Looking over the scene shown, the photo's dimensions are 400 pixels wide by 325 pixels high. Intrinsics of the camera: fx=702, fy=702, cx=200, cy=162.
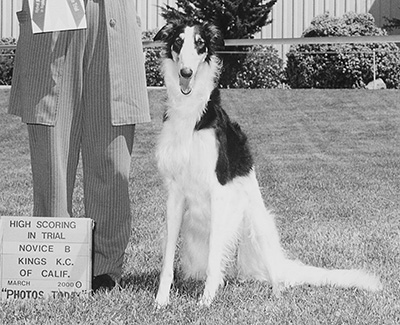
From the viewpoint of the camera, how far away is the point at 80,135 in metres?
3.65

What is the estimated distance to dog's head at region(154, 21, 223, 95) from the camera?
336cm

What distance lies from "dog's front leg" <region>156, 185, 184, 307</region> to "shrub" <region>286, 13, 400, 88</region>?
1244 cm

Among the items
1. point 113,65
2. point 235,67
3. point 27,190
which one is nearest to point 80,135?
point 113,65

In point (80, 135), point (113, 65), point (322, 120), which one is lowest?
point (322, 120)

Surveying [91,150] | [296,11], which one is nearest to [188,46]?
[91,150]

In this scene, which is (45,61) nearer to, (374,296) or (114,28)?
(114,28)

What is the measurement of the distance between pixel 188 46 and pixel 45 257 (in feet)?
4.06

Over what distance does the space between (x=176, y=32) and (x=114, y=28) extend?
12.2 inches

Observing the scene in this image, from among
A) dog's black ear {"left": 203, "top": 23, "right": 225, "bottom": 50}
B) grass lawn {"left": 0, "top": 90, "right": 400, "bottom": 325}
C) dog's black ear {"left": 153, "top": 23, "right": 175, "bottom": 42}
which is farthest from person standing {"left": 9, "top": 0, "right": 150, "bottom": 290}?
grass lawn {"left": 0, "top": 90, "right": 400, "bottom": 325}

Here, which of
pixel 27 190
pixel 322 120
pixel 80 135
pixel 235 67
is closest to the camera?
pixel 80 135

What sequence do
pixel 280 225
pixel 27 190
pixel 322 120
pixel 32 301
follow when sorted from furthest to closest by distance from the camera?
pixel 322 120 → pixel 27 190 → pixel 280 225 → pixel 32 301

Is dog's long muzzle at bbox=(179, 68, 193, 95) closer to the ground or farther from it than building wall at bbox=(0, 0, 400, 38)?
closer to the ground

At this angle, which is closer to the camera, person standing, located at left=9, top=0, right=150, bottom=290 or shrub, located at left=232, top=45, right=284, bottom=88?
person standing, located at left=9, top=0, right=150, bottom=290

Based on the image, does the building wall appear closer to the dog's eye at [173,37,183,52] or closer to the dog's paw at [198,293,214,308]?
the dog's eye at [173,37,183,52]
